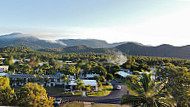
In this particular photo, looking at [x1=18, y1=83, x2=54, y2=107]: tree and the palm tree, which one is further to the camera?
[x1=18, y1=83, x2=54, y2=107]: tree

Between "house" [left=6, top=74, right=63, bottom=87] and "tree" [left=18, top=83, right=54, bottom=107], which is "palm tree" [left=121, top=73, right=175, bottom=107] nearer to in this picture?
"tree" [left=18, top=83, right=54, bottom=107]

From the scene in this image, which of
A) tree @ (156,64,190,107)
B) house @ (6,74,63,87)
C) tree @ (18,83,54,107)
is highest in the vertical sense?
tree @ (156,64,190,107)

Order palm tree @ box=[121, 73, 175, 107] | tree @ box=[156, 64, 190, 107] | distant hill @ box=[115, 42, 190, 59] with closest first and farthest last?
palm tree @ box=[121, 73, 175, 107], tree @ box=[156, 64, 190, 107], distant hill @ box=[115, 42, 190, 59]

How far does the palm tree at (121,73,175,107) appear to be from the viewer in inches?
203

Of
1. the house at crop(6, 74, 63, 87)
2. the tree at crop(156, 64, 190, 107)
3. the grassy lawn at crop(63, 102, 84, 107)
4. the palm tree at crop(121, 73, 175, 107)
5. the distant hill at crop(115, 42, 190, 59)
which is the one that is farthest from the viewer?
the distant hill at crop(115, 42, 190, 59)

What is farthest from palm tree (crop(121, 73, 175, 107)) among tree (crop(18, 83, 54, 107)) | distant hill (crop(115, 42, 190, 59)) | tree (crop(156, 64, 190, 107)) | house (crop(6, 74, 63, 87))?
distant hill (crop(115, 42, 190, 59))

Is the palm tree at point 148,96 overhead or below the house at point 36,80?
overhead

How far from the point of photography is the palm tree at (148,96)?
5.16m

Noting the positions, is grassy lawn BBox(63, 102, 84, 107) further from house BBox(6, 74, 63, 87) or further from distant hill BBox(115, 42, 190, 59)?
distant hill BBox(115, 42, 190, 59)

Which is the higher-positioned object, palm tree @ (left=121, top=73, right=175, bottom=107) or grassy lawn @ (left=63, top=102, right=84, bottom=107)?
palm tree @ (left=121, top=73, right=175, bottom=107)

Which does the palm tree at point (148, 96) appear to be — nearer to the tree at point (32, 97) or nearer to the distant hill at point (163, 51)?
the tree at point (32, 97)

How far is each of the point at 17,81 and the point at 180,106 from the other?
79.7 feet

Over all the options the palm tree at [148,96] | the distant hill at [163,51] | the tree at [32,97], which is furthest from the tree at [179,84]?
the distant hill at [163,51]

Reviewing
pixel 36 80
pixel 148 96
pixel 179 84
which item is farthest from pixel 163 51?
pixel 148 96
